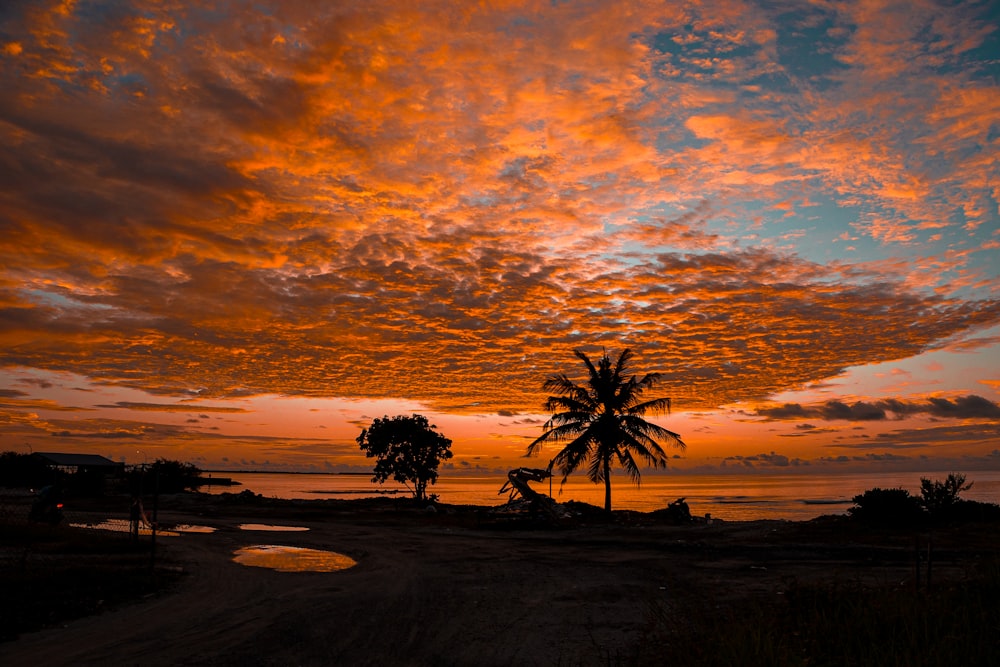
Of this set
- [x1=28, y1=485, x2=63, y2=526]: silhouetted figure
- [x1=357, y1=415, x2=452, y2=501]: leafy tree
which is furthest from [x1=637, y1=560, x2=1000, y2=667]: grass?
[x1=357, y1=415, x2=452, y2=501]: leafy tree

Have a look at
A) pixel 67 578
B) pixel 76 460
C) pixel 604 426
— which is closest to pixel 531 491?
pixel 604 426

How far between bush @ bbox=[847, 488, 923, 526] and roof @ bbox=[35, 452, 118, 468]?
7332 centimetres

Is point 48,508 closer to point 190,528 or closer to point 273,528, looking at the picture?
point 190,528

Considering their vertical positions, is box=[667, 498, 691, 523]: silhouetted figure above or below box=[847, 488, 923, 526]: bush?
below

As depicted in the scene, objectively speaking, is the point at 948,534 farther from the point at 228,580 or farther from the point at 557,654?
the point at 228,580

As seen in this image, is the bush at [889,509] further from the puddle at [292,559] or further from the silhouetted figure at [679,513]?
the puddle at [292,559]

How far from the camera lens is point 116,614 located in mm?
11922

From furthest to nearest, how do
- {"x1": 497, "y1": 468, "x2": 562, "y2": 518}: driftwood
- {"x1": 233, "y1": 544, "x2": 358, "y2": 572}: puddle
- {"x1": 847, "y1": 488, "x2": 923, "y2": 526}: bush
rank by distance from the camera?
{"x1": 497, "y1": 468, "x2": 562, "y2": 518}: driftwood < {"x1": 847, "y1": 488, "x2": 923, "y2": 526}: bush < {"x1": 233, "y1": 544, "x2": 358, "y2": 572}: puddle

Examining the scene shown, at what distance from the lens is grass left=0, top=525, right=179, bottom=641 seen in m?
11.5

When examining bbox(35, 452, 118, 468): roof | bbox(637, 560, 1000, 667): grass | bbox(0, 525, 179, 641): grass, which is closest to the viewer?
bbox(637, 560, 1000, 667): grass

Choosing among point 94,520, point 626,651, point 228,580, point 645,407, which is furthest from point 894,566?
point 94,520

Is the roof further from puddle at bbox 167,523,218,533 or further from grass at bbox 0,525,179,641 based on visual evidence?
grass at bbox 0,525,179,641

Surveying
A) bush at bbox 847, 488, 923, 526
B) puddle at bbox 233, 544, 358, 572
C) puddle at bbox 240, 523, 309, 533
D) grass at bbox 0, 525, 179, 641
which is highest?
bush at bbox 847, 488, 923, 526

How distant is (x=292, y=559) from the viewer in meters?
20.5
